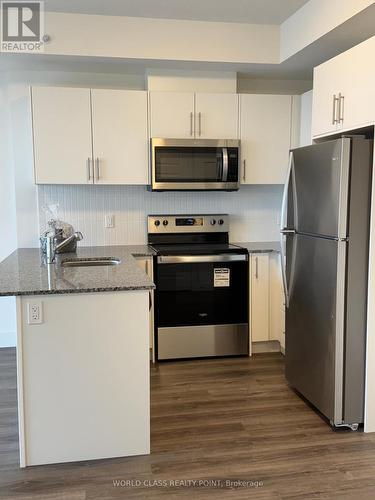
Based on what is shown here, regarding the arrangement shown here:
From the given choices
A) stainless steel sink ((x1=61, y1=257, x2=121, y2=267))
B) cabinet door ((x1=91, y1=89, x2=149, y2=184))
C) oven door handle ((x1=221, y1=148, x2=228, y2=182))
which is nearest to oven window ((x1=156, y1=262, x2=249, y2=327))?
stainless steel sink ((x1=61, y1=257, x2=121, y2=267))

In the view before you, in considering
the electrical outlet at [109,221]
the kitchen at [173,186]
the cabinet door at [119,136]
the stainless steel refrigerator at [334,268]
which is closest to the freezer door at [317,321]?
the stainless steel refrigerator at [334,268]

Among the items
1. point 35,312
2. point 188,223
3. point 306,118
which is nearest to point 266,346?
point 188,223

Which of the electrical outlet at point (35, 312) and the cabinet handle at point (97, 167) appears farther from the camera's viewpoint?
the cabinet handle at point (97, 167)

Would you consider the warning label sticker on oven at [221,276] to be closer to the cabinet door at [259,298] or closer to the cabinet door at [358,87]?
the cabinet door at [259,298]

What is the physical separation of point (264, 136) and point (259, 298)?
1409mm

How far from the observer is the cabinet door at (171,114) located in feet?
12.8

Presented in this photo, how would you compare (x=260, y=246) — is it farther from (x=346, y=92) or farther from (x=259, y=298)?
(x=346, y=92)

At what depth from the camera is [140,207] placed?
4.34m

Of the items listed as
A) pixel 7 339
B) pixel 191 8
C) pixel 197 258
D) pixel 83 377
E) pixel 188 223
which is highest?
pixel 191 8

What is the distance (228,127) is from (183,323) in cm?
171

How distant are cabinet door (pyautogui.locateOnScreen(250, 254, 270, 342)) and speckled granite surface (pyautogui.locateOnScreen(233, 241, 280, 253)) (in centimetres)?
5

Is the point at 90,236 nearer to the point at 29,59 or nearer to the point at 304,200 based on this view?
the point at 29,59

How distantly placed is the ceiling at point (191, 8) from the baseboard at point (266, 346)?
2658 mm

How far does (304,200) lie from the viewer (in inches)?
118
